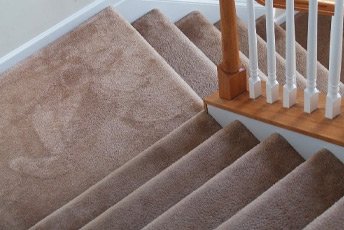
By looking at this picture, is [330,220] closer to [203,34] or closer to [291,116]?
[291,116]

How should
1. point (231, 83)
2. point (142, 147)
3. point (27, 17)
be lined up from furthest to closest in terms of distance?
point (27, 17), point (142, 147), point (231, 83)

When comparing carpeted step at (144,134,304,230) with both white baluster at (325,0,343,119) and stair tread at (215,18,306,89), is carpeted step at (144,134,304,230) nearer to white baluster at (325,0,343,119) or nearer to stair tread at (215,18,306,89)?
white baluster at (325,0,343,119)

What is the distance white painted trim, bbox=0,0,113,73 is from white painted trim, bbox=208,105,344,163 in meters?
0.99

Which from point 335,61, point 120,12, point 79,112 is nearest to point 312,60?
point 335,61

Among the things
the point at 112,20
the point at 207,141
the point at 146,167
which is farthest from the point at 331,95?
the point at 112,20

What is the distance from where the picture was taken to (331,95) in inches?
76.6

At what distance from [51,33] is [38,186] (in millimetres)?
877

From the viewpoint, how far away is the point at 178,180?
7.06 ft

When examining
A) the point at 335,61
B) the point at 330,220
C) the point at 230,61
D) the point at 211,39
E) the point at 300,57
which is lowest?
the point at 300,57

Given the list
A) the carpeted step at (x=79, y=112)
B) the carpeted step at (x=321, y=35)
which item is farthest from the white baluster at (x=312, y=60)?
the carpeted step at (x=321, y=35)

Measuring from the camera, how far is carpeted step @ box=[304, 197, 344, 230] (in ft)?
5.68

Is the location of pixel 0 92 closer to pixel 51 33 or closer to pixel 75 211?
pixel 51 33

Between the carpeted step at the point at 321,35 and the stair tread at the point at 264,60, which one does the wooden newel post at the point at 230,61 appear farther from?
the carpeted step at the point at 321,35

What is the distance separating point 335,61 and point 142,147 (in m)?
0.93
